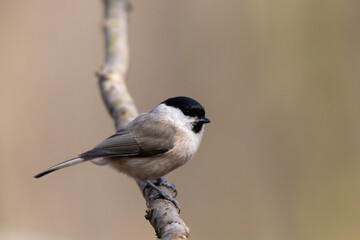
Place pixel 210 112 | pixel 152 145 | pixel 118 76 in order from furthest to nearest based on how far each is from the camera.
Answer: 1. pixel 210 112
2. pixel 118 76
3. pixel 152 145

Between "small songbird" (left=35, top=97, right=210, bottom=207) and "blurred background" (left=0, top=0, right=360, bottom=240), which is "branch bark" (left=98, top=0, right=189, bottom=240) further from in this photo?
"blurred background" (left=0, top=0, right=360, bottom=240)

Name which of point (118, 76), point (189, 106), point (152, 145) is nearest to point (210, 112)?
point (118, 76)

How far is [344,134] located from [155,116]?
1.91m

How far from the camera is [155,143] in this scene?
A: 283 centimetres

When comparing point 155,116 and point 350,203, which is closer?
point 155,116

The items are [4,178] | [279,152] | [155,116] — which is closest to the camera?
[155,116]

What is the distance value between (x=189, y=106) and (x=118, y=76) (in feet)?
2.24

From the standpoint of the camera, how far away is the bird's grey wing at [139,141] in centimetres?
278

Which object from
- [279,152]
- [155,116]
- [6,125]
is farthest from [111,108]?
[279,152]

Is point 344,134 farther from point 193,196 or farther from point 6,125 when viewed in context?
point 6,125

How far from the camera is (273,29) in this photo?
13.4ft

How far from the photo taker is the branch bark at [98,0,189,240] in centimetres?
253

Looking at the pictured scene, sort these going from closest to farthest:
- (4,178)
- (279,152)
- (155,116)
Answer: (155,116) < (4,178) < (279,152)

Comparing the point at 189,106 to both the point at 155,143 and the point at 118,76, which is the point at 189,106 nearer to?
the point at 155,143
